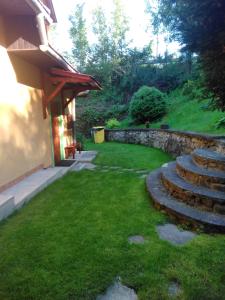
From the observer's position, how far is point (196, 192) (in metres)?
3.72

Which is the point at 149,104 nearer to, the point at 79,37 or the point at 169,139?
the point at 169,139

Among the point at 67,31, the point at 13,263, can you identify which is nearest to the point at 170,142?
the point at 13,263

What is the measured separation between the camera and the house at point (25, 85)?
15.4 ft

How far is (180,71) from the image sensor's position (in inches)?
703

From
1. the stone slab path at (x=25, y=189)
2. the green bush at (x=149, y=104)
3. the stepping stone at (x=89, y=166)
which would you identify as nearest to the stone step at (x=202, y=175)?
the stone slab path at (x=25, y=189)

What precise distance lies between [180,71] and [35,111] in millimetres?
14316

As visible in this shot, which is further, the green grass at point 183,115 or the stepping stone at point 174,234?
the green grass at point 183,115

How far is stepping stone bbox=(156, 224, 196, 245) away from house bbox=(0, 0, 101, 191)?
3.03m

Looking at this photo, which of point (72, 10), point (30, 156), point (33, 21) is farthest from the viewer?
point (72, 10)

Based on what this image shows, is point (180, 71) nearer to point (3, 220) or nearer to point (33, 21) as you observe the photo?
point (33, 21)

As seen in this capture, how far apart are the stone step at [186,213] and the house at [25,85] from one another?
2.89 metres

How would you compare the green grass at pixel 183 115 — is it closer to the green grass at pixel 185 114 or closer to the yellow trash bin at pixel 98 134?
the green grass at pixel 185 114

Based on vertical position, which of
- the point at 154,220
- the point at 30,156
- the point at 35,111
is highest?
the point at 35,111

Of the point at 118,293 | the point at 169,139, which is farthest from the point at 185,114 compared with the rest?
the point at 118,293
